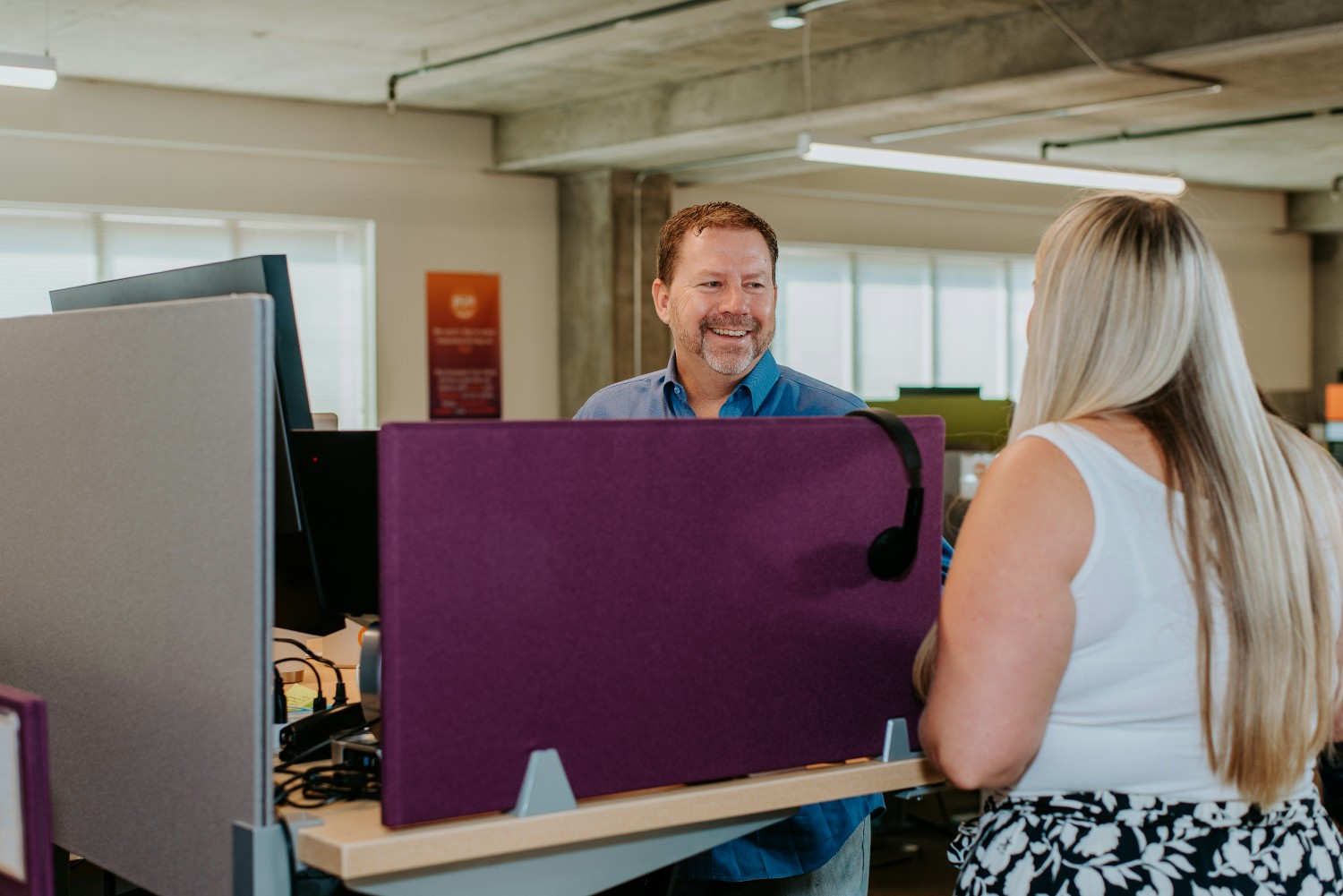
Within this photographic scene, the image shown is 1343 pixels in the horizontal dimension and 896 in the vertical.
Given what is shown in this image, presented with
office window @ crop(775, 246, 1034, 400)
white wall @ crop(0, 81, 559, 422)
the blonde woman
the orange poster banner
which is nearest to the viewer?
the blonde woman

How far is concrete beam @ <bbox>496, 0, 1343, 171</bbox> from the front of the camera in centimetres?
543

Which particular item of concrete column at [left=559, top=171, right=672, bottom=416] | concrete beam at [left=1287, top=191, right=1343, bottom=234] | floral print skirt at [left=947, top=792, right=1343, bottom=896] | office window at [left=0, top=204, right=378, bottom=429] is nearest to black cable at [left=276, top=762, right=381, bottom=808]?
floral print skirt at [left=947, top=792, right=1343, bottom=896]

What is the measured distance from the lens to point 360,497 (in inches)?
59.2

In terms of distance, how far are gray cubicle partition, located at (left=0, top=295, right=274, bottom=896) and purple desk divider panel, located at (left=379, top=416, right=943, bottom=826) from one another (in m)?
0.15

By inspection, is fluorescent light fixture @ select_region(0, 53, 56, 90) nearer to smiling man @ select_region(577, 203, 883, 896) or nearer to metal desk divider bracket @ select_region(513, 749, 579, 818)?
smiling man @ select_region(577, 203, 883, 896)

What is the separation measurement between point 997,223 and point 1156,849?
396 inches

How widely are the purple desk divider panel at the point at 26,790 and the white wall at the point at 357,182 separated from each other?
22.2 ft

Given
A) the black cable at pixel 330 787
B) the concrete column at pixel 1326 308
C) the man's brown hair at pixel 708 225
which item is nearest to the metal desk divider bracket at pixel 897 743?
the black cable at pixel 330 787

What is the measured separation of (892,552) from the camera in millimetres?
1384

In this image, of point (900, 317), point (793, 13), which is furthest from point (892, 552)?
point (900, 317)

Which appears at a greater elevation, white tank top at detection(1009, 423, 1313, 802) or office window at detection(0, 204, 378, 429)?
office window at detection(0, 204, 378, 429)

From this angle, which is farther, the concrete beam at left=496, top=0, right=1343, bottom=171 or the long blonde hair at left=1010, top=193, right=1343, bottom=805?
the concrete beam at left=496, top=0, right=1343, bottom=171

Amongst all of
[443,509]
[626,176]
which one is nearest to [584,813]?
[443,509]

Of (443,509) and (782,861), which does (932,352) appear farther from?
(443,509)
